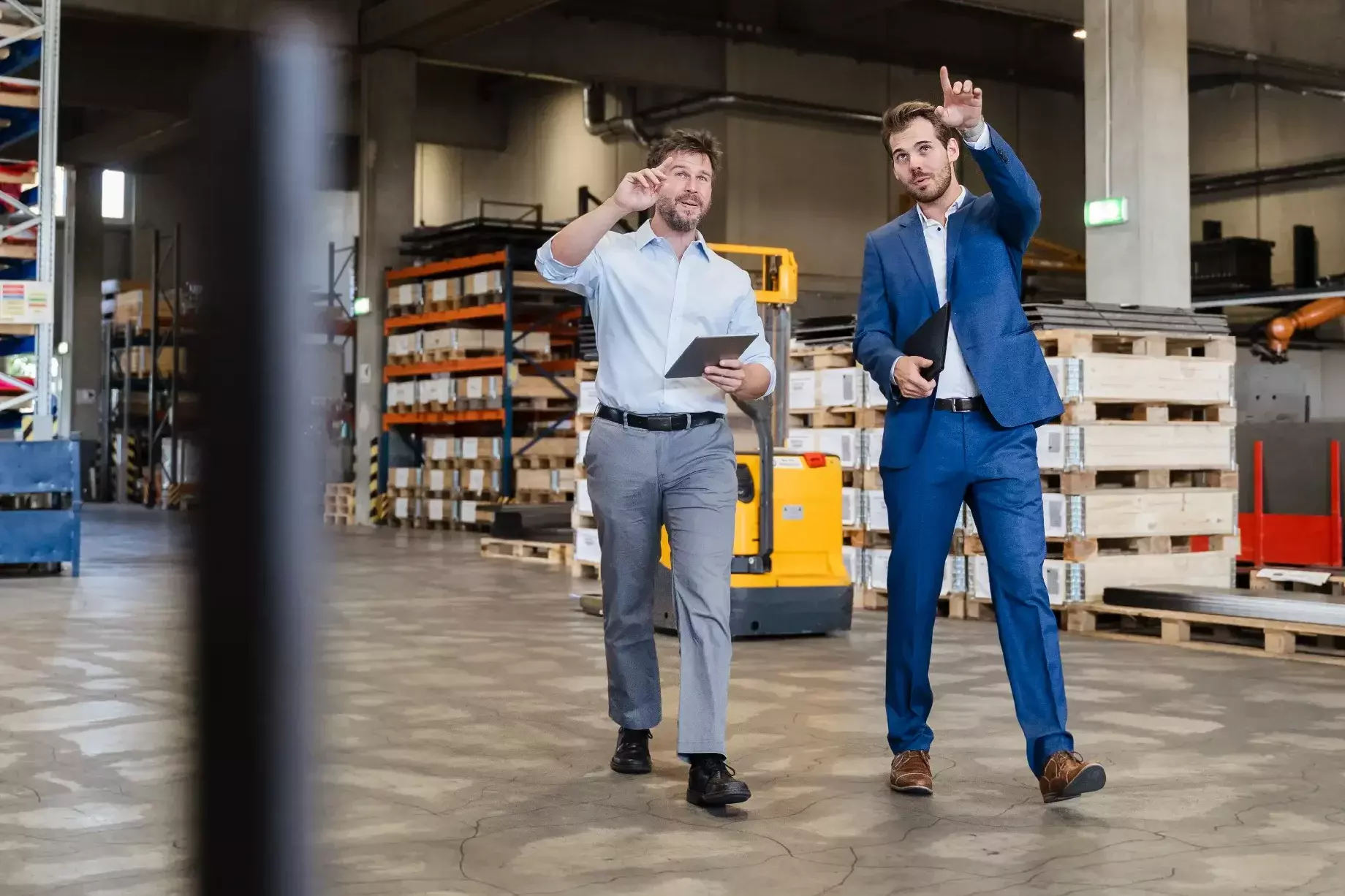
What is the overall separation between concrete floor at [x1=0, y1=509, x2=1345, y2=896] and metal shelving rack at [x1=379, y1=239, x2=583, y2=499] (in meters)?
10.3

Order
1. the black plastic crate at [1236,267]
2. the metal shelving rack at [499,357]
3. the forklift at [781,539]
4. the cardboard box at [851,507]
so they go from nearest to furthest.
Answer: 1. the forklift at [781,539]
2. the cardboard box at [851,507]
3. the metal shelving rack at [499,357]
4. the black plastic crate at [1236,267]

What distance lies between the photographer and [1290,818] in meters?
3.81

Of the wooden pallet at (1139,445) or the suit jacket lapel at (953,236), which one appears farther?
the wooden pallet at (1139,445)

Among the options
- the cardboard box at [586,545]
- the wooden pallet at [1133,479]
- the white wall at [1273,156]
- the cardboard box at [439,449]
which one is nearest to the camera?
the wooden pallet at [1133,479]

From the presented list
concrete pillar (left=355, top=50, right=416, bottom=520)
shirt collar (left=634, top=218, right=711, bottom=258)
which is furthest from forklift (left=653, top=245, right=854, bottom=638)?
concrete pillar (left=355, top=50, right=416, bottom=520)

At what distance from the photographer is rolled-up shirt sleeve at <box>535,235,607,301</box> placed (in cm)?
403

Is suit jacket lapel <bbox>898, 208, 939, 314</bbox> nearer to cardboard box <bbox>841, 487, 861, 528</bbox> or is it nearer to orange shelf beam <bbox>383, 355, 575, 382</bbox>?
cardboard box <bbox>841, 487, 861, 528</bbox>

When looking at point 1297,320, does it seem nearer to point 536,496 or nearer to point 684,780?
point 536,496

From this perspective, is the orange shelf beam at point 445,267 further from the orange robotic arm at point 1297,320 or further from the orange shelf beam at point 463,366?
the orange robotic arm at point 1297,320

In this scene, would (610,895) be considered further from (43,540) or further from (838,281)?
(838,281)

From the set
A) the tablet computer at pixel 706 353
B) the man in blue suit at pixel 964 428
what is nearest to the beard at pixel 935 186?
the man in blue suit at pixel 964 428

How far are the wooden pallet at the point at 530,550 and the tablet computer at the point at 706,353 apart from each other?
26.8ft

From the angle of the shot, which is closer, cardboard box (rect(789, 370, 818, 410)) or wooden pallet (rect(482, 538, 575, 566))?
cardboard box (rect(789, 370, 818, 410))

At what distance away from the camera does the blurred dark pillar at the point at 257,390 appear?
0.64 metres
